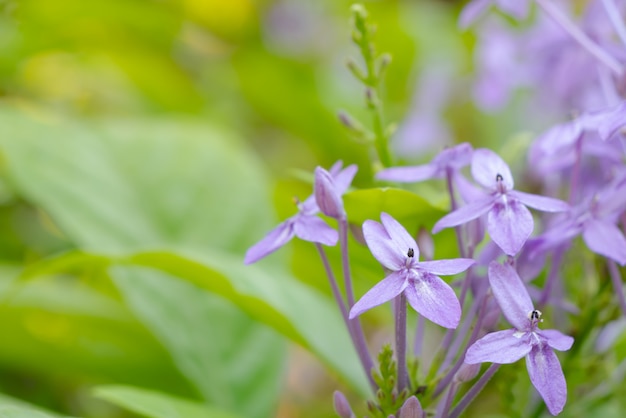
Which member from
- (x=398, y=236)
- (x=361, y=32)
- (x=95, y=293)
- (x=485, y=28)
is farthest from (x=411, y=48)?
(x=398, y=236)

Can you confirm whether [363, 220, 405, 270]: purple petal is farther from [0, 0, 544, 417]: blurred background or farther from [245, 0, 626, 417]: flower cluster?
[0, 0, 544, 417]: blurred background

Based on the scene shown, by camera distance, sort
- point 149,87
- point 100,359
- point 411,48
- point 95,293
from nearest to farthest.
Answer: point 100,359
point 95,293
point 149,87
point 411,48

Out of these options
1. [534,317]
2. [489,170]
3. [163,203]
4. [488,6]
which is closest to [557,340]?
[534,317]

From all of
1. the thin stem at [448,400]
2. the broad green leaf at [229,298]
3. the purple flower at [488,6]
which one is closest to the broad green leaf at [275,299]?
the broad green leaf at [229,298]

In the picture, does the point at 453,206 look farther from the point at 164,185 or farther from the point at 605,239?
the point at 164,185

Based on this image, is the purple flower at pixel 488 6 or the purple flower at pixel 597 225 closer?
the purple flower at pixel 597 225

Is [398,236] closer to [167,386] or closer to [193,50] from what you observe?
[167,386]

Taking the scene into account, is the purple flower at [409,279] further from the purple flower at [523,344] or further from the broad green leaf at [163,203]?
the broad green leaf at [163,203]
